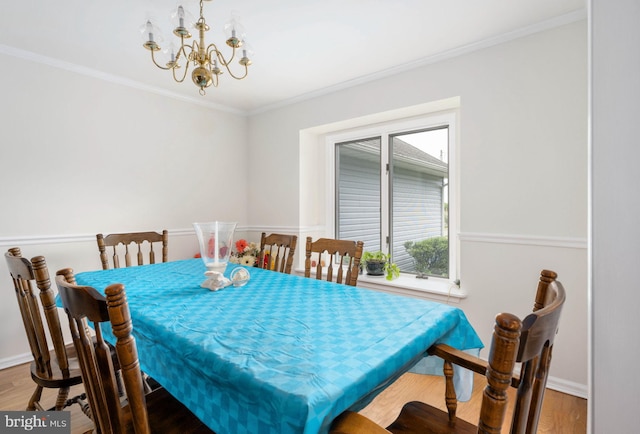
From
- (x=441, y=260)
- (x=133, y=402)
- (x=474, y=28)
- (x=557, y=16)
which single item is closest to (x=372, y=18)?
(x=474, y=28)

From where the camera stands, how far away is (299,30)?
7.22 ft

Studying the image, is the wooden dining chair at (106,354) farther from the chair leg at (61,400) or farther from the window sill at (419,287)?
the window sill at (419,287)

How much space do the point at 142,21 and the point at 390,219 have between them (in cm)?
251

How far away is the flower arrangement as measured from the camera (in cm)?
309

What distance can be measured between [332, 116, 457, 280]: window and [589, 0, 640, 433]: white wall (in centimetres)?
172

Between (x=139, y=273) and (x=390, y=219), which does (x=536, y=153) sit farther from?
(x=139, y=273)

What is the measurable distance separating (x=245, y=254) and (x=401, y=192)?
66.1 inches

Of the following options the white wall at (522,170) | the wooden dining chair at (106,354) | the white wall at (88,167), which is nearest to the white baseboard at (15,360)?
the white wall at (88,167)

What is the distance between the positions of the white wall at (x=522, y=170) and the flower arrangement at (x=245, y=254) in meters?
1.86

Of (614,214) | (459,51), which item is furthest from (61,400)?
(459,51)

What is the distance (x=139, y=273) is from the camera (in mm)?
1994

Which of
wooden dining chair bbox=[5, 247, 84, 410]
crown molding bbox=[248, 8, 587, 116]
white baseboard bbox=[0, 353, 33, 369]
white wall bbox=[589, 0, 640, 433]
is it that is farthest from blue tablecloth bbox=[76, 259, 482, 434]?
crown molding bbox=[248, 8, 587, 116]

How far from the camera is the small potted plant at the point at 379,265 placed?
301cm

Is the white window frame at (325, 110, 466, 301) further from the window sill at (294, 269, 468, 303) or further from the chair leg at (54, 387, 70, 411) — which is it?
the chair leg at (54, 387, 70, 411)
